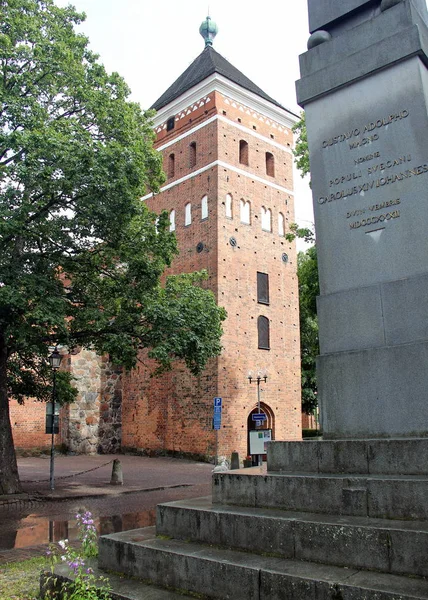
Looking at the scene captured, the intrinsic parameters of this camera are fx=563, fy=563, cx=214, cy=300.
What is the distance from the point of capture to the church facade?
2385 centimetres

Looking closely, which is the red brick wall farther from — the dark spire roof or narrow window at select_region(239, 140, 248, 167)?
the dark spire roof

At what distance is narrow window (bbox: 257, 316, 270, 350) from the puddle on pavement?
15132 mm

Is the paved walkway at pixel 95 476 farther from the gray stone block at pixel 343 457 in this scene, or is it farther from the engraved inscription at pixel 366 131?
the engraved inscription at pixel 366 131

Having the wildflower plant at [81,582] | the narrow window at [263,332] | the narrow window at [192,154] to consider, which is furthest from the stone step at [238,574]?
the narrow window at [192,154]

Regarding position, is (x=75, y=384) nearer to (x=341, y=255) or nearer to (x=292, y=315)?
(x=292, y=315)

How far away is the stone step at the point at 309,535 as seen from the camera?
3518 mm

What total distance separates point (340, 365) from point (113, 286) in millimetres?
9486

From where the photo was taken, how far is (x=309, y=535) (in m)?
3.92

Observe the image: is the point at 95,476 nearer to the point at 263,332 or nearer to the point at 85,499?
the point at 85,499

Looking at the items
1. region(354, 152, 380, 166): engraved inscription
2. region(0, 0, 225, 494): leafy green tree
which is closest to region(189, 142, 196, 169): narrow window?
region(0, 0, 225, 494): leafy green tree

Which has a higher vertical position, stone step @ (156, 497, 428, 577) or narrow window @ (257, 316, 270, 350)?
narrow window @ (257, 316, 270, 350)

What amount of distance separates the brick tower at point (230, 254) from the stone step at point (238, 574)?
60.6 ft

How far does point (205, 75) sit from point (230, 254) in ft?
27.9

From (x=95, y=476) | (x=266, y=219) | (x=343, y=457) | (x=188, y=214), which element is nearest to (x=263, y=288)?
(x=266, y=219)
